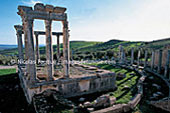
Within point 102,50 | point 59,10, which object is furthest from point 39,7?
point 102,50

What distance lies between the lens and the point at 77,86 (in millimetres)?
8641

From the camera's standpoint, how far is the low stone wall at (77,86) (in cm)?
748

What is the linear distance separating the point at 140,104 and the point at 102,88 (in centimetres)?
316

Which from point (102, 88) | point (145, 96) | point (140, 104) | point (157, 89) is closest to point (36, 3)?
point (102, 88)

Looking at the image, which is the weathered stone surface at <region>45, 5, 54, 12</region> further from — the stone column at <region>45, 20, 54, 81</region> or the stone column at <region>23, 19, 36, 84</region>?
the stone column at <region>23, 19, 36, 84</region>

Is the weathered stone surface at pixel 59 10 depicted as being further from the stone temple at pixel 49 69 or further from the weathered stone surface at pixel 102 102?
the weathered stone surface at pixel 102 102

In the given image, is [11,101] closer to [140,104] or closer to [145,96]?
[140,104]

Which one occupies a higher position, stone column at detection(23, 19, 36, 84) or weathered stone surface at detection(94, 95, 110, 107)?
stone column at detection(23, 19, 36, 84)

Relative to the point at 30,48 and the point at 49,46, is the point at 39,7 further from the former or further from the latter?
the point at 30,48

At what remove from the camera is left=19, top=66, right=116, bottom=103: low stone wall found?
24.6 ft

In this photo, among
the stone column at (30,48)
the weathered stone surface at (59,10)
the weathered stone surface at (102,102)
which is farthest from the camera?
the weathered stone surface at (59,10)

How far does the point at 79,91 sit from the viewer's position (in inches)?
345

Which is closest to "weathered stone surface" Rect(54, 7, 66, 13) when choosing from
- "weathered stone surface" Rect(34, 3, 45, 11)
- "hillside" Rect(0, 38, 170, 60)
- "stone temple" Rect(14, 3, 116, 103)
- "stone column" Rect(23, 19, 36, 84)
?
"stone temple" Rect(14, 3, 116, 103)

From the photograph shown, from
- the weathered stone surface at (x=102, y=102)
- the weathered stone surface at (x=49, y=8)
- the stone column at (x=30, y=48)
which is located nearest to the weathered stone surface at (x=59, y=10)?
the weathered stone surface at (x=49, y=8)
